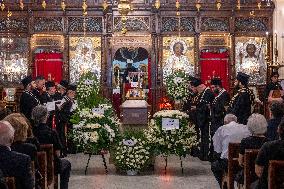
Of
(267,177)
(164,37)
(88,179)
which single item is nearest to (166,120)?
(88,179)

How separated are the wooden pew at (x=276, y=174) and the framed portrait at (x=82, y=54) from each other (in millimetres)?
16904

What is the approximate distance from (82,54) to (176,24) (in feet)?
12.0

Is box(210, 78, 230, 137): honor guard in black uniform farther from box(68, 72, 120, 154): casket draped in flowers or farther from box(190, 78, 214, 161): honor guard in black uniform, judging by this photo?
box(68, 72, 120, 154): casket draped in flowers

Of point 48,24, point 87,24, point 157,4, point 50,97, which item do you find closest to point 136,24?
point 157,4

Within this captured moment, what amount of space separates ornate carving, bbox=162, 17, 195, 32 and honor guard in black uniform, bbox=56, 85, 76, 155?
7.14 m

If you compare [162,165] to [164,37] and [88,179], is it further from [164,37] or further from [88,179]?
[164,37]

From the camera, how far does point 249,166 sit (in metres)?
8.29

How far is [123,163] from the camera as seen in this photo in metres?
13.1

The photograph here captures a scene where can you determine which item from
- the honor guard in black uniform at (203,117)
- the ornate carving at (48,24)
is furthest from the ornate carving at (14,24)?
the honor guard in black uniform at (203,117)

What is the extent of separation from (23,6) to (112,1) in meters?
3.27

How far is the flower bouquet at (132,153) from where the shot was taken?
1307 cm

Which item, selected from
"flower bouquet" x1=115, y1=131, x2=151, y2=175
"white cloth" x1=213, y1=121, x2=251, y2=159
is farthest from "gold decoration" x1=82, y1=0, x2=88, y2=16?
"white cloth" x1=213, y1=121, x2=251, y2=159

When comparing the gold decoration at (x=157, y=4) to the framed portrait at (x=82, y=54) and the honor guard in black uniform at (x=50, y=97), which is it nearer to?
the framed portrait at (x=82, y=54)

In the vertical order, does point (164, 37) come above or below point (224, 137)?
above
